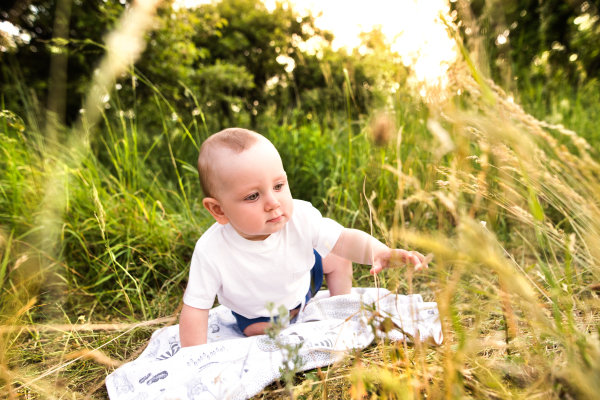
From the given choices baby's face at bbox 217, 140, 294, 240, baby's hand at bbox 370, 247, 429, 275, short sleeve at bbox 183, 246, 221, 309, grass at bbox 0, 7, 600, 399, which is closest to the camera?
grass at bbox 0, 7, 600, 399

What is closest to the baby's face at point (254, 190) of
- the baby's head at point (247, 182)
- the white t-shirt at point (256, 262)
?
the baby's head at point (247, 182)

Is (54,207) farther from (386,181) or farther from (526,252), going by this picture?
(526,252)

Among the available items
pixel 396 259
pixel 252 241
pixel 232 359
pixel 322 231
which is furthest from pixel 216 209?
pixel 396 259

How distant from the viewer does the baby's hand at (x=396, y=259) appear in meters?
1.08

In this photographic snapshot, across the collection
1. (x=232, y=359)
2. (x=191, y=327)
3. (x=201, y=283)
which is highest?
(x=201, y=283)

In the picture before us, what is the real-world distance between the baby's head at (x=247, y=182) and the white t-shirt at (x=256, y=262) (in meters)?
0.10

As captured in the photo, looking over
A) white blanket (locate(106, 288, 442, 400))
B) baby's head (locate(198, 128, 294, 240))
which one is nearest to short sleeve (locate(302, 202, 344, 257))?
baby's head (locate(198, 128, 294, 240))

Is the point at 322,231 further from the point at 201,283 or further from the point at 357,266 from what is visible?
the point at 357,266

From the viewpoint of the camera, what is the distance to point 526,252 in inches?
77.2

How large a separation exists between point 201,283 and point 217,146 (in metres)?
0.49

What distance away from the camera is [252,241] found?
1352 mm

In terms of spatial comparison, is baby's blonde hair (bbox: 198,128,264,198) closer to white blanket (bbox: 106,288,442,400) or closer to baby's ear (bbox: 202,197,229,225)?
baby's ear (bbox: 202,197,229,225)

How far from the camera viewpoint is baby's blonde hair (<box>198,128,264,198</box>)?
1.23m

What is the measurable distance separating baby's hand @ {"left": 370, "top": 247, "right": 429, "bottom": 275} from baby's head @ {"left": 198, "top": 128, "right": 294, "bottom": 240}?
0.34 meters
